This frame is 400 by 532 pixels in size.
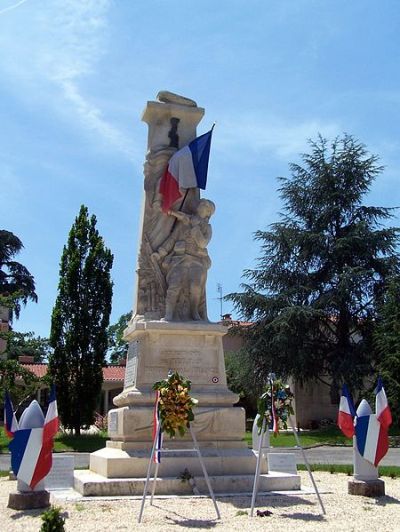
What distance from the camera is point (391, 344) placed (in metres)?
27.5

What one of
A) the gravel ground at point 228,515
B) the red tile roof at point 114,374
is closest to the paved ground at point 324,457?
the gravel ground at point 228,515

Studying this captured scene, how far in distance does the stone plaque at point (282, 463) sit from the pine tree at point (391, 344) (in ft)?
51.7

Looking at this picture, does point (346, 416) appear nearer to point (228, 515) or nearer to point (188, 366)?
point (228, 515)

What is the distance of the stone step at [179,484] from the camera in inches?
361

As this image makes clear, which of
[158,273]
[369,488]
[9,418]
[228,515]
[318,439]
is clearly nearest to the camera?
[228,515]

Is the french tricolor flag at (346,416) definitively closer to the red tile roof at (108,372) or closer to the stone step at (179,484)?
the stone step at (179,484)

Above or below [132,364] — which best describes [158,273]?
above

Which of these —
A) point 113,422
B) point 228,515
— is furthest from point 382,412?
point 113,422

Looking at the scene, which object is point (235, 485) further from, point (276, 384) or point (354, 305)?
point (354, 305)

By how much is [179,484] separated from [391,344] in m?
19.9

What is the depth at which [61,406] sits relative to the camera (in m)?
25.8

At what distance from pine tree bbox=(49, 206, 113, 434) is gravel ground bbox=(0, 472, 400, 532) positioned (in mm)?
16633

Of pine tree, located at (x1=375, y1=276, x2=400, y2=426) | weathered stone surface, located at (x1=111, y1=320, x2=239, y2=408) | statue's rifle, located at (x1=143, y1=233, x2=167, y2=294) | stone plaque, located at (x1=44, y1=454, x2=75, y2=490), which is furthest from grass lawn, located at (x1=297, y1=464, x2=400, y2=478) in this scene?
pine tree, located at (x1=375, y1=276, x2=400, y2=426)

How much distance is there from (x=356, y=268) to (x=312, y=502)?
72.6 feet
